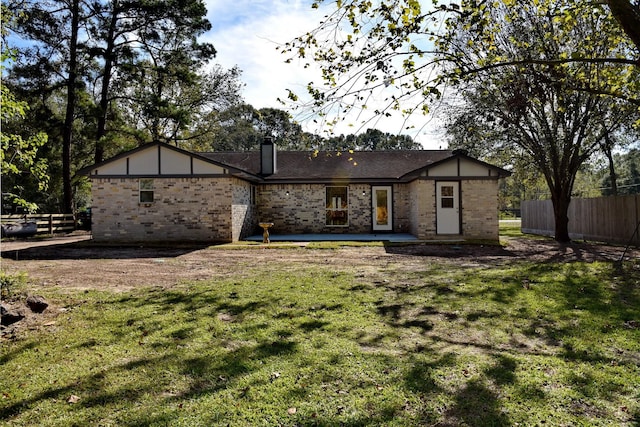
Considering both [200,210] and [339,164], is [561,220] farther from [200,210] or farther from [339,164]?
[200,210]

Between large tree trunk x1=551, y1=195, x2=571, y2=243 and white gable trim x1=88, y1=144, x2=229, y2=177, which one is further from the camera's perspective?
large tree trunk x1=551, y1=195, x2=571, y2=243

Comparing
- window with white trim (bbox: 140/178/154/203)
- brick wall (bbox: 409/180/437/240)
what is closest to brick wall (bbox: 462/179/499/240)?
brick wall (bbox: 409/180/437/240)

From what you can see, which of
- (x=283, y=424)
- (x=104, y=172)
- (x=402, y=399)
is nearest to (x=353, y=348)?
(x=402, y=399)

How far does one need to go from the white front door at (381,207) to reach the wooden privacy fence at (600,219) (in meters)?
8.09

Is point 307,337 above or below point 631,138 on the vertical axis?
below

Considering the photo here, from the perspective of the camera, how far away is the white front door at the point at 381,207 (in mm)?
19188

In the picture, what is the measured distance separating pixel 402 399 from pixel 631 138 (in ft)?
72.0

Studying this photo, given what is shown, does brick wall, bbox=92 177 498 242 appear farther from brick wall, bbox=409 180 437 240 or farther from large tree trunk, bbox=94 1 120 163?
large tree trunk, bbox=94 1 120 163

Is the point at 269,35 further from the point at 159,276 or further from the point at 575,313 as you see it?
the point at 575,313

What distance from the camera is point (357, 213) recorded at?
63.2 ft

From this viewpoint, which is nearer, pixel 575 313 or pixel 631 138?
pixel 575 313

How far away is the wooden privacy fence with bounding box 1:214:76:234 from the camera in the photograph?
18748mm

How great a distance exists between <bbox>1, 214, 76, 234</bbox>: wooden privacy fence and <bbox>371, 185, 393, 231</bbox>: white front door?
15.9 meters

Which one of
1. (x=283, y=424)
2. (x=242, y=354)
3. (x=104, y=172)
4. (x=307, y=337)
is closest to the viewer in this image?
(x=283, y=424)
